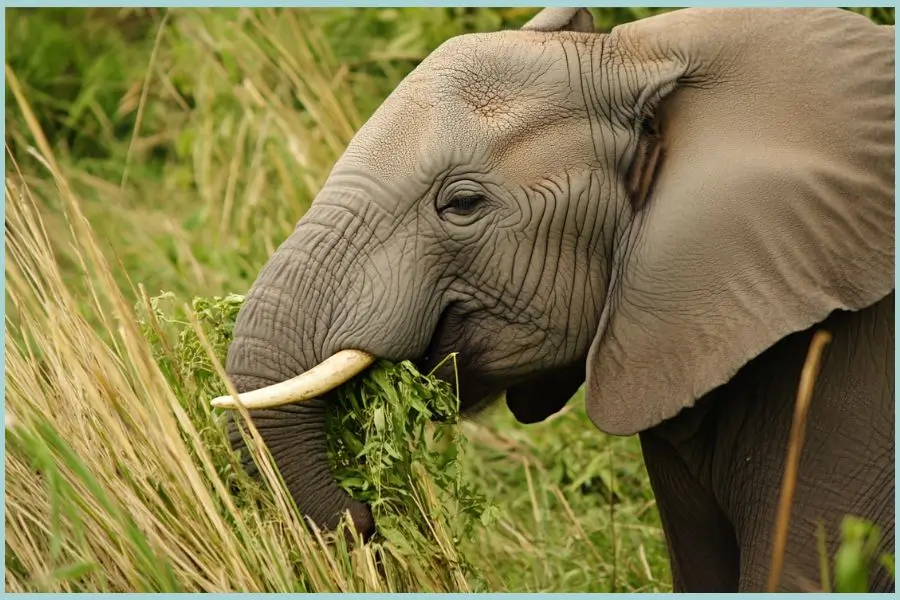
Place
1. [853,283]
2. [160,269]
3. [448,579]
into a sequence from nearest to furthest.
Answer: [853,283]
[448,579]
[160,269]

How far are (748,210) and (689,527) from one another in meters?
0.89

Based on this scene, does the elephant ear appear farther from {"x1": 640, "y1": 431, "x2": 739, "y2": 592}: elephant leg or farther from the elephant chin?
the elephant chin

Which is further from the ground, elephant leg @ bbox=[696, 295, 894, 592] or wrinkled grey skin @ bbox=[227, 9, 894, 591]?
wrinkled grey skin @ bbox=[227, 9, 894, 591]

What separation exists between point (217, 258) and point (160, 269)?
21.4 inches

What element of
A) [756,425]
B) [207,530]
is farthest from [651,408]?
[207,530]

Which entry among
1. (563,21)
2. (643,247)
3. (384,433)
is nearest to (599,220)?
(643,247)

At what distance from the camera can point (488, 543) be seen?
4262mm

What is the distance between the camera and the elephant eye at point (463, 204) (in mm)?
2850

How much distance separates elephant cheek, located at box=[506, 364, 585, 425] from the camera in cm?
323

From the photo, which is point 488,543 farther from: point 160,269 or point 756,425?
point 160,269

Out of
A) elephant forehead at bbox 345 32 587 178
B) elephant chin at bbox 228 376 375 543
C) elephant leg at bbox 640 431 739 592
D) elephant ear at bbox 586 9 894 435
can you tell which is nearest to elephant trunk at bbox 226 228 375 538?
elephant chin at bbox 228 376 375 543

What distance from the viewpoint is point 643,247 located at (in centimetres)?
284

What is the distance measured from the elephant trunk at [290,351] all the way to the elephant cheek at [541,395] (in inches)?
23.8

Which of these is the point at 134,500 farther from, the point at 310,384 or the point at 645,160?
the point at 645,160
